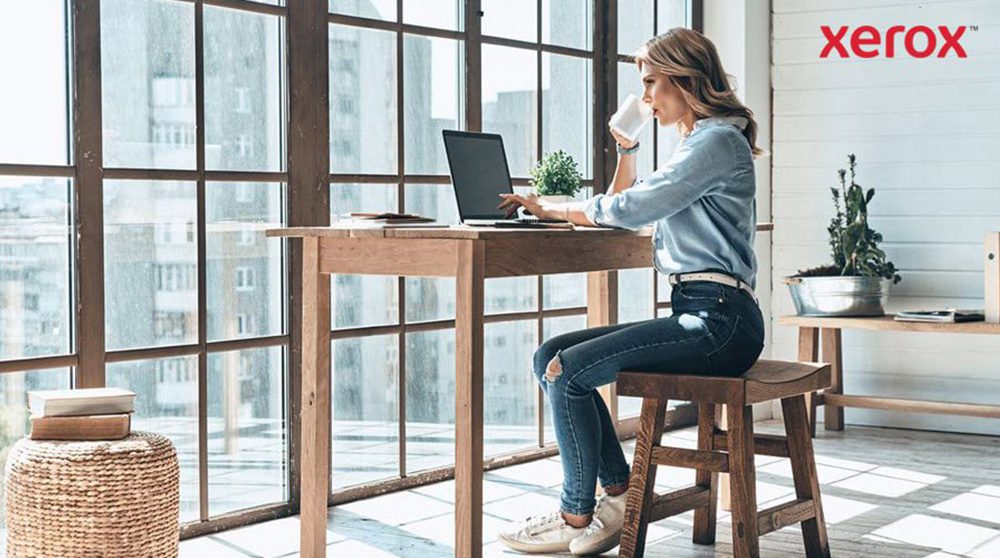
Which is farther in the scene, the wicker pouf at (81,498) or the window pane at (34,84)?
the window pane at (34,84)

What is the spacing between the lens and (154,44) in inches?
137

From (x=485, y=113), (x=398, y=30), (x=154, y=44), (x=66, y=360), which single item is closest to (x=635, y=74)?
(x=485, y=113)

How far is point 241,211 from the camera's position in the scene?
12.3 feet

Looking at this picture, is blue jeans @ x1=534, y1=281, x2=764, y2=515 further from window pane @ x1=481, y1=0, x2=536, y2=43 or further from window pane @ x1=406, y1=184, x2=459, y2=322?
window pane @ x1=481, y1=0, x2=536, y2=43

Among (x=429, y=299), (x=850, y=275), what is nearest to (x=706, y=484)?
(x=429, y=299)

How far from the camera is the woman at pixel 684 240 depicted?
3141mm

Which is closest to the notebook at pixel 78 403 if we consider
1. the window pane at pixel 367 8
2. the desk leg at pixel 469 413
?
the desk leg at pixel 469 413

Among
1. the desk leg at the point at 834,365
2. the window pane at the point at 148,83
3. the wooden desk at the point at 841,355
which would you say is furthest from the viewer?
the desk leg at the point at 834,365

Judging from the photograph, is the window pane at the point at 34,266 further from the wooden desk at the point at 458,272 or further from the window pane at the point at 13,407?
the wooden desk at the point at 458,272

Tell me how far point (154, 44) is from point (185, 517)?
129cm

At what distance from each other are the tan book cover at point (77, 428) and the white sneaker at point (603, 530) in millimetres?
1199

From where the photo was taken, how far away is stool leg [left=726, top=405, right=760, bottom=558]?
3.05 metres

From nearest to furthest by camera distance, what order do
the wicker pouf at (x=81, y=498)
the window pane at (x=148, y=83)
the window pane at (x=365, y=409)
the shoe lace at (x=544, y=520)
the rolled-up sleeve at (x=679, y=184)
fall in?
the wicker pouf at (x=81, y=498), the rolled-up sleeve at (x=679, y=184), the window pane at (x=148, y=83), the shoe lace at (x=544, y=520), the window pane at (x=365, y=409)

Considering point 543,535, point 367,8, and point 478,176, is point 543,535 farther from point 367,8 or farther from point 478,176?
point 367,8
